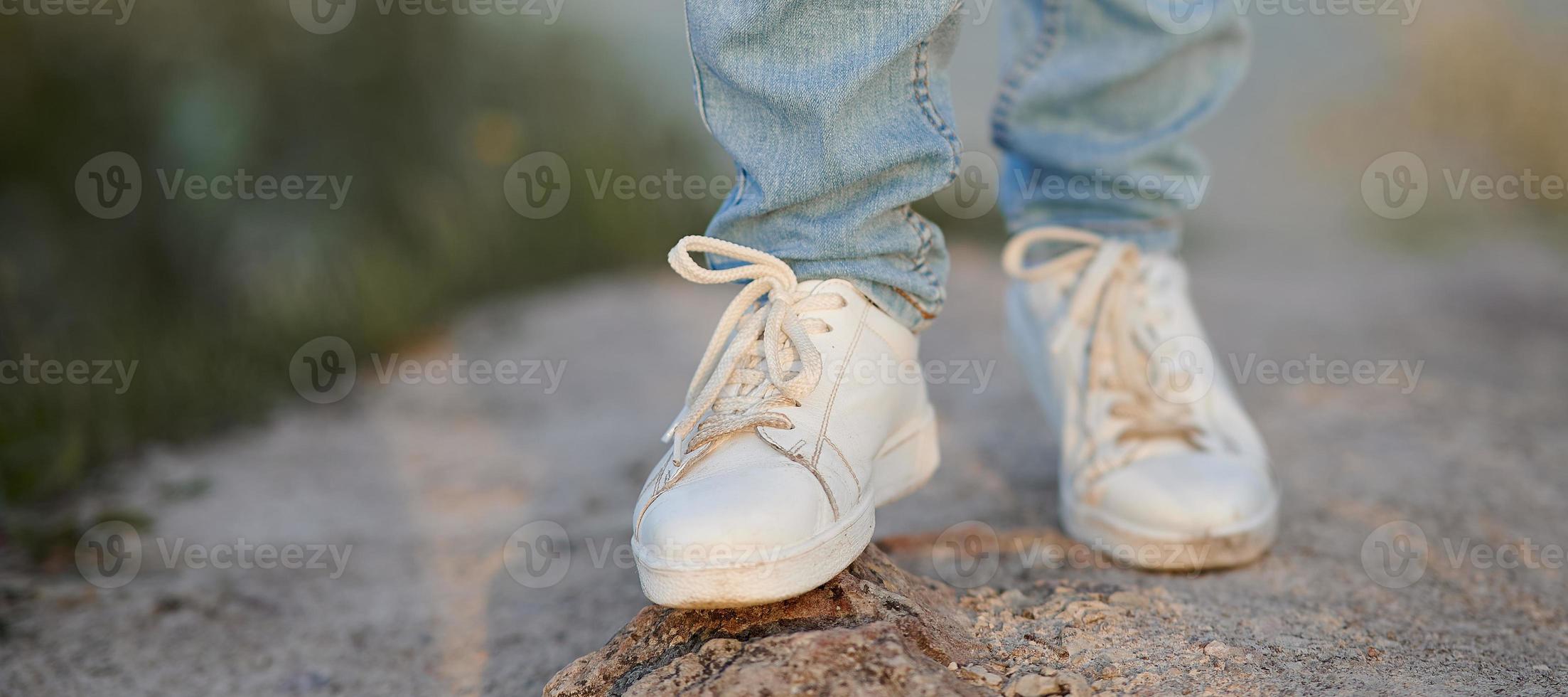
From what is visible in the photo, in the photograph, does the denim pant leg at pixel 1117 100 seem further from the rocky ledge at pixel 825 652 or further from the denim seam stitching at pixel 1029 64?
the rocky ledge at pixel 825 652

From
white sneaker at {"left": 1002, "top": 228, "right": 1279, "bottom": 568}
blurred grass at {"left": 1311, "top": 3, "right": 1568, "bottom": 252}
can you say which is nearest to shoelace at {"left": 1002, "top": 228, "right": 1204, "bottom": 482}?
white sneaker at {"left": 1002, "top": 228, "right": 1279, "bottom": 568}

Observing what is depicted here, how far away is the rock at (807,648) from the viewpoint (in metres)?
0.90

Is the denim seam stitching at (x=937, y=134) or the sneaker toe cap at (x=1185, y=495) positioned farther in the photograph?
the sneaker toe cap at (x=1185, y=495)

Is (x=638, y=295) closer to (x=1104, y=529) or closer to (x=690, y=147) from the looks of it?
(x=690, y=147)

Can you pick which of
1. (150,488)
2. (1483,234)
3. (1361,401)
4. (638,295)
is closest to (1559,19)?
(1483,234)

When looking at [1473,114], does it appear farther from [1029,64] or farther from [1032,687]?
[1032,687]

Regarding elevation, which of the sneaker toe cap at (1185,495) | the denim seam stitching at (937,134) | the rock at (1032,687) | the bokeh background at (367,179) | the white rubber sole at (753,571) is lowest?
the rock at (1032,687)

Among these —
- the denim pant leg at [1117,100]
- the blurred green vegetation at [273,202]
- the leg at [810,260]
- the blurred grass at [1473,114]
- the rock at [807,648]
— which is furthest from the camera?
the blurred grass at [1473,114]

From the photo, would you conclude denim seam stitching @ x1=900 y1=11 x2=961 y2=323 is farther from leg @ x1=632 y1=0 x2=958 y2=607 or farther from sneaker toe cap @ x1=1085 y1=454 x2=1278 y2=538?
sneaker toe cap @ x1=1085 y1=454 x2=1278 y2=538

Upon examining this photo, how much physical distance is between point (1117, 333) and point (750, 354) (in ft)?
2.05

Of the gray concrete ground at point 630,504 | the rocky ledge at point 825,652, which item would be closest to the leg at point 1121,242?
the gray concrete ground at point 630,504

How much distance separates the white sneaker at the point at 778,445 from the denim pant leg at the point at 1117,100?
0.44 meters

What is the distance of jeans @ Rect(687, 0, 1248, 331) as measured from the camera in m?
1.08

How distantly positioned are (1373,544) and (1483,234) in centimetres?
320
